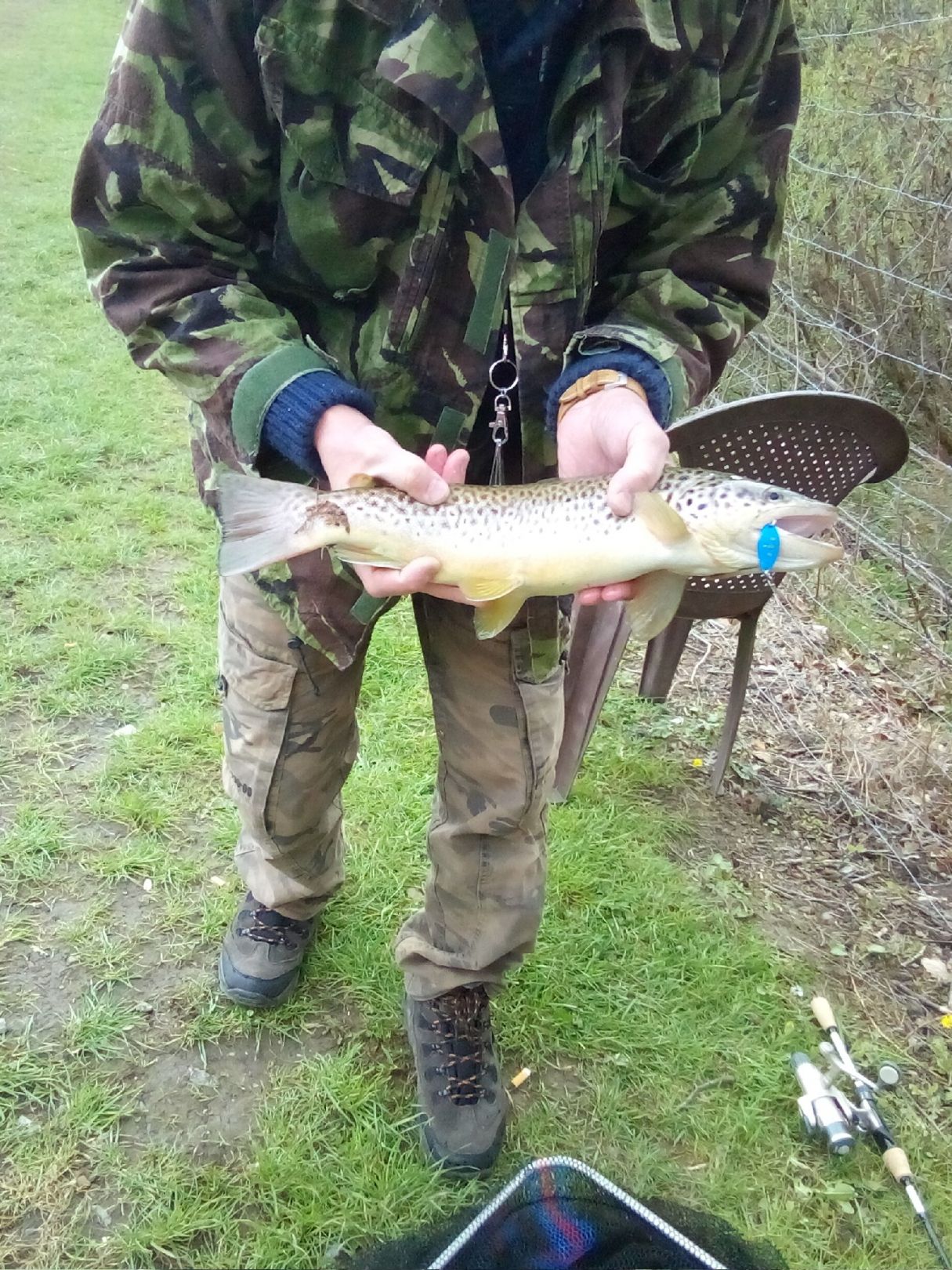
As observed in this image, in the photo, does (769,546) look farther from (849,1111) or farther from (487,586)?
(849,1111)

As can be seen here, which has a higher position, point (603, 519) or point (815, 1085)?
point (603, 519)

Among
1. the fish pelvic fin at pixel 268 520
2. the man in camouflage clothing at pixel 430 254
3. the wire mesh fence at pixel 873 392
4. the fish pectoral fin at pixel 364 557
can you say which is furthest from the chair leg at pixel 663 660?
the fish pelvic fin at pixel 268 520

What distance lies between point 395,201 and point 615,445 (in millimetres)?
546

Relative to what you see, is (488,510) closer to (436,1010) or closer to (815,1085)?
(436,1010)

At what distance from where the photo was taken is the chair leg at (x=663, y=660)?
3.50m

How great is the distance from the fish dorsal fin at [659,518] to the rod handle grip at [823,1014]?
5.19 ft

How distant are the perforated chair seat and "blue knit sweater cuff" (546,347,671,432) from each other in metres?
0.49

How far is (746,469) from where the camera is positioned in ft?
8.87

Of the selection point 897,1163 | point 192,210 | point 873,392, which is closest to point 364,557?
point 192,210

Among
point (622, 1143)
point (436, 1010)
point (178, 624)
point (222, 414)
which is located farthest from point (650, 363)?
point (178, 624)

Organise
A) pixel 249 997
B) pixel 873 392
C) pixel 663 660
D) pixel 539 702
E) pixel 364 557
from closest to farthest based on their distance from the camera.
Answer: pixel 364 557, pixel 539 702, pixel 249 997, pixel 663 660, pixel 873 392

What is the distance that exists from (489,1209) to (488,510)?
4.13 feet

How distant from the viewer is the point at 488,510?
69.4 inches

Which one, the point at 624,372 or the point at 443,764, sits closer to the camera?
the point at 624,372
